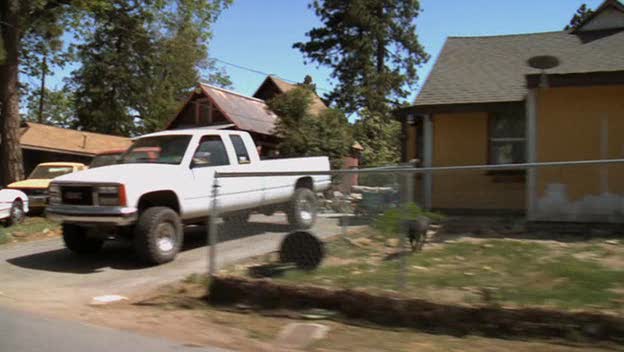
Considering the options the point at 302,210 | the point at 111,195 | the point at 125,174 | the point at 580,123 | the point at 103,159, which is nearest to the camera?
the point at 302,210

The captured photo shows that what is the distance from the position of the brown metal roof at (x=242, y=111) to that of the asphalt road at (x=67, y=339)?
61.0ft

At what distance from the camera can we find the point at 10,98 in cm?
1686

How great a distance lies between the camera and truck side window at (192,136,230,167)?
9.40 meters

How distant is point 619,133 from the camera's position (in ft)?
34.1

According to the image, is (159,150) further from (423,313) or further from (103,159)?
(423,313)

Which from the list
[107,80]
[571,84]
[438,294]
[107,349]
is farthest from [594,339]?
[107,80]

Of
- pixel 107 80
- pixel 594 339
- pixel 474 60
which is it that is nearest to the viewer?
pixel 594 339

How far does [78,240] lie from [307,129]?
1419 cm

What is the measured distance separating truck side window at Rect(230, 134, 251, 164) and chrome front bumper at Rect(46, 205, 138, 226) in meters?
2.50

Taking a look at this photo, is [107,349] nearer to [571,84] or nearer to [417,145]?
[571,84]

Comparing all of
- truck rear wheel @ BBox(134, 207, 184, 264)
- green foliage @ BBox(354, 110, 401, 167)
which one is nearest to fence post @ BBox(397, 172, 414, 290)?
truck rear wheel @ BBox(134, 207, 184, 264)

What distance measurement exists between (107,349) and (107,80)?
126 feet

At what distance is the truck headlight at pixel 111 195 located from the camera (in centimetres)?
812

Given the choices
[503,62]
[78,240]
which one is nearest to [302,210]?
[78,240]
